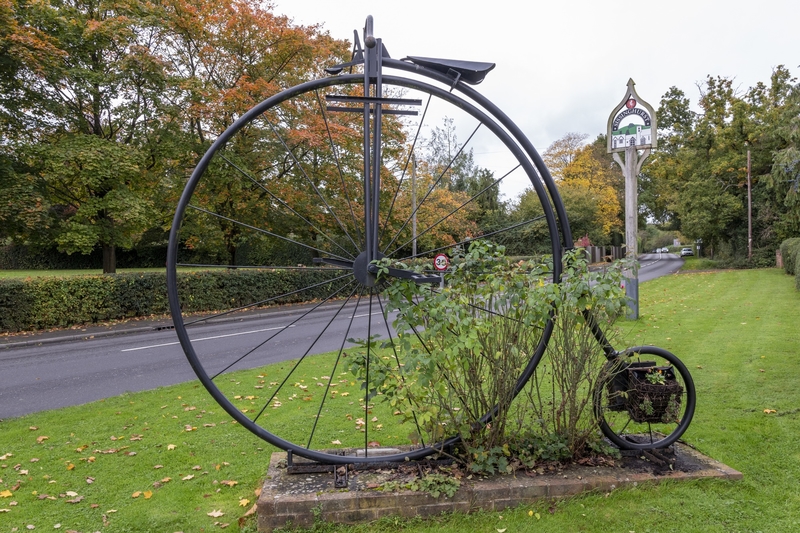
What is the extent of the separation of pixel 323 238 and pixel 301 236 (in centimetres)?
797

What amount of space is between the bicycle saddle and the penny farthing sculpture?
14mm

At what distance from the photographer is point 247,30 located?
15516 millimetres

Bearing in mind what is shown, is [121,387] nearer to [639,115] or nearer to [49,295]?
[49,295]

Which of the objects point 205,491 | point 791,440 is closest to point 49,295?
point 205,491

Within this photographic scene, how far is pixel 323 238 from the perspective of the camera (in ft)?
34.3

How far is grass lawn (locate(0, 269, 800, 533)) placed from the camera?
10.2 feet

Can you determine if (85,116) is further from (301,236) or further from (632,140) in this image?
(632,140)

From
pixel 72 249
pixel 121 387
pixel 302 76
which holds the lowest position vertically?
pixel 121 387

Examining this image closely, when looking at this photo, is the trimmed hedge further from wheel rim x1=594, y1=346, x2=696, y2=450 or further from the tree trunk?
wheel rim x1=594, y1=346, x2=696, y2=450

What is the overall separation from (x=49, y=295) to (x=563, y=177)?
35.7m

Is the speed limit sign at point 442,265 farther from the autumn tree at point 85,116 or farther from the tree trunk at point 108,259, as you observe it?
the tree trunk at point 108,259

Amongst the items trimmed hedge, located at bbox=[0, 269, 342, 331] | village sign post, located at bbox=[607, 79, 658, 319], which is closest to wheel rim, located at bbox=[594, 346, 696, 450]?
village sign post, located at bbox=[607, 79, 658, 319]

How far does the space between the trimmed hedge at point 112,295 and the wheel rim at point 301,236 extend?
40cm

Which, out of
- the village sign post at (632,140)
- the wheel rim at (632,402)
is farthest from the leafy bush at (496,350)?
the village sign post at (632,140)
